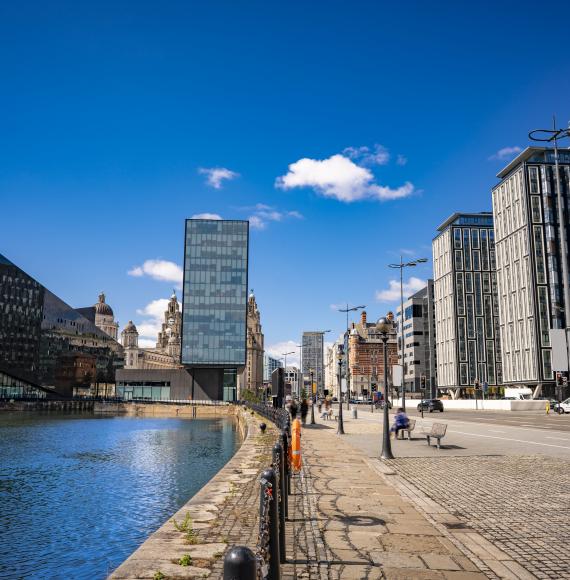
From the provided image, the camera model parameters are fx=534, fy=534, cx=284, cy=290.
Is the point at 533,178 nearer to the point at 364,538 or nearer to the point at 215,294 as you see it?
the point at 215,294

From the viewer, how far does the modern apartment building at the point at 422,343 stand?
13062cm

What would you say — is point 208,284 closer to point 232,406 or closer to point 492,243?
point 232,406

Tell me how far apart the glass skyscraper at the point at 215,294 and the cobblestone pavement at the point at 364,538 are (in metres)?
86.2

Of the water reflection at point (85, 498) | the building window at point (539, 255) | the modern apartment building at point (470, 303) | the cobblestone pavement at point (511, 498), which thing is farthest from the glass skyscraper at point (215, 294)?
the cobblestone pavement at point (511, 498)

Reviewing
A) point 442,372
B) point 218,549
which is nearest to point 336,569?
point 218,549

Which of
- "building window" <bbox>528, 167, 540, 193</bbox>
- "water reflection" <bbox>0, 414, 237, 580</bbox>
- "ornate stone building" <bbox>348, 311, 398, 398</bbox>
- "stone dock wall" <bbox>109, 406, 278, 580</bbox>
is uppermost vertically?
"building window" <bbox>528, 167, 540, 193</bbox>

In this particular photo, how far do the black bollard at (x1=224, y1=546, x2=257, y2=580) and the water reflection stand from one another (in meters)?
8.37

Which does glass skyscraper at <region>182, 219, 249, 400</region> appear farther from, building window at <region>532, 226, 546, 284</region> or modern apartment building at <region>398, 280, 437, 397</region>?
modern apartment building at <region>398, 280, 437, 397</region>

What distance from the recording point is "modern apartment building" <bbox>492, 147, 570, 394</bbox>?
79.6 metres

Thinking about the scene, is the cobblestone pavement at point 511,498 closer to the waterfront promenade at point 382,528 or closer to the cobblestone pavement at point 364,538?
the waterfront promenade at point 382,528

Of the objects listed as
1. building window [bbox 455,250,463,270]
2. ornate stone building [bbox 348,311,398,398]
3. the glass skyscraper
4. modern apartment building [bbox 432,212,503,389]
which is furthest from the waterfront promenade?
ornate stone building [bbox 348,311,398,398]

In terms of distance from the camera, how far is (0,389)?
104125 millimetres

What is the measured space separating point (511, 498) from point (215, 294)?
89792mm

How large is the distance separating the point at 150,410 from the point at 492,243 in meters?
74.6
